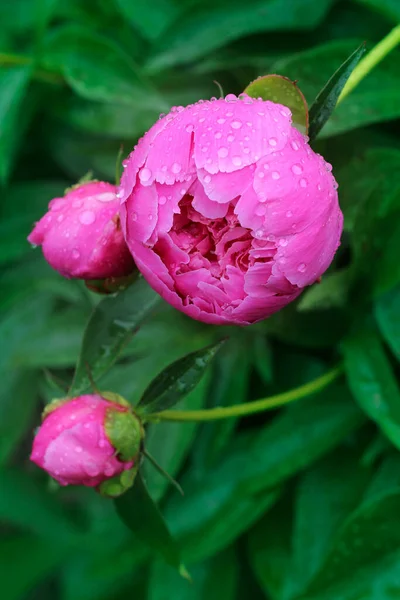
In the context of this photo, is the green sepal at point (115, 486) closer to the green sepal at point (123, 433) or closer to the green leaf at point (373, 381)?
the green sepal at point (123, 433)

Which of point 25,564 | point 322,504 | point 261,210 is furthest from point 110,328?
point 25,564

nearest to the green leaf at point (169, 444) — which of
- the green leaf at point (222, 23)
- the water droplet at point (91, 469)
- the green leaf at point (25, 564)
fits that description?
the water droplet at point (91, 469)

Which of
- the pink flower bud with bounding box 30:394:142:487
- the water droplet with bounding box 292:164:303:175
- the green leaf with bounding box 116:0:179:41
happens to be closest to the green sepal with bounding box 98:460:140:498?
the pink flower bud with bounding box 30:394:142:487

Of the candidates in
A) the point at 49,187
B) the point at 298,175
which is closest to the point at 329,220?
the point at 298,175

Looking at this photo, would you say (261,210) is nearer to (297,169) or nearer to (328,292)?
(297,169)

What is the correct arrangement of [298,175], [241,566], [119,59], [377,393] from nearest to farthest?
1. [298,175]
2. [377,393]
3. [119,59]
4. [241,566]

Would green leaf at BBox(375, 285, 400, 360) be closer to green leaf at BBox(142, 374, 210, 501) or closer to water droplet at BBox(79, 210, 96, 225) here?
green leaf at BBox(142, 374, 210, 501)

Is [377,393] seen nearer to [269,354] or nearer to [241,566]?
[269,354]
